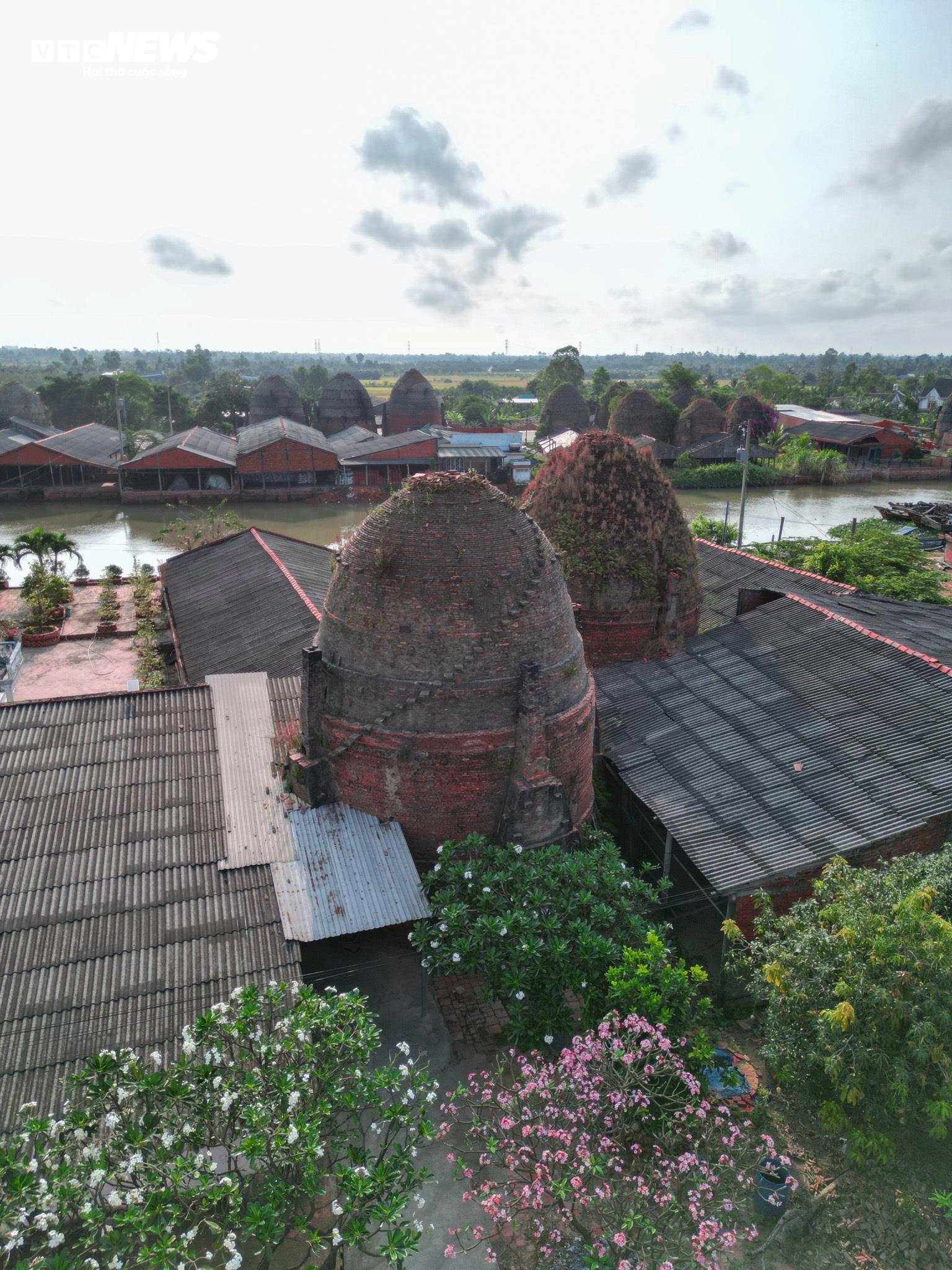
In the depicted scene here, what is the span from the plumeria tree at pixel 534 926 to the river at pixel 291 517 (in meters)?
29.3

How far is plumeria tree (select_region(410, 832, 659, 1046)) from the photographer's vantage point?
9.52 metres

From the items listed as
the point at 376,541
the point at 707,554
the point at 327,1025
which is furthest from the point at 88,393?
the point at 327,1025

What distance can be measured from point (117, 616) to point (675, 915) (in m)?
22.0

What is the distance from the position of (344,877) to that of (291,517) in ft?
128

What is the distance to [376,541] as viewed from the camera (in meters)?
12.0

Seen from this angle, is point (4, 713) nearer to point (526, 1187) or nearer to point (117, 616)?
point (526, 1187)

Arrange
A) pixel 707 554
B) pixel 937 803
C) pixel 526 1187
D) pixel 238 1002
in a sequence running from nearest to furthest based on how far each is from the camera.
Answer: pixel 526 1187, pixel 238 1002, pixel 937 803, pixel 707 554

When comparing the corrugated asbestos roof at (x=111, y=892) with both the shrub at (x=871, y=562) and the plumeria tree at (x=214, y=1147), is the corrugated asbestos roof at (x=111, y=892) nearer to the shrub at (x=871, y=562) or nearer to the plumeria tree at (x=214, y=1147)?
the plumeria tree at (x=214, y=1147)

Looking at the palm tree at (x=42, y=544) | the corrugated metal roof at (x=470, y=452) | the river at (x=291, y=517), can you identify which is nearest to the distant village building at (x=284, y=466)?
the river at (x=291, y=517)

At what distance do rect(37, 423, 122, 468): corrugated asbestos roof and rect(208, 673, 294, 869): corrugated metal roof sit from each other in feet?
134

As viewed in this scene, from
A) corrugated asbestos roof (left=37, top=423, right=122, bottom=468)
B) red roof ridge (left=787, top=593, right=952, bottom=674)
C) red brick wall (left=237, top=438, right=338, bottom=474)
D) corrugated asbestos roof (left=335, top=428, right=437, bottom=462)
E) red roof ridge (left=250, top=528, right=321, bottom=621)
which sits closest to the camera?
Answer: red roof ridge (left=787, top=593, right=952, bottom=674)

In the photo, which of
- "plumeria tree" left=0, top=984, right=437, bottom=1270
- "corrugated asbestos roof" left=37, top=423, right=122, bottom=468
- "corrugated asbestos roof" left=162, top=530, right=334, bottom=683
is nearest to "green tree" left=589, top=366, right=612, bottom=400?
"corrugated asbestos roof" left=37, top=423, right=122, bottom=468

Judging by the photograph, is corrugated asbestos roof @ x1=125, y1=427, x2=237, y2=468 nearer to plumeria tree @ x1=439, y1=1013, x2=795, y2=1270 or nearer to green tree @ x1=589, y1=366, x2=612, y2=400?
plumeria tree @ x1=439, y1=1013, x2=795, y2=1270

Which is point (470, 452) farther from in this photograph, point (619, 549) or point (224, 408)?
point (619, 549)
